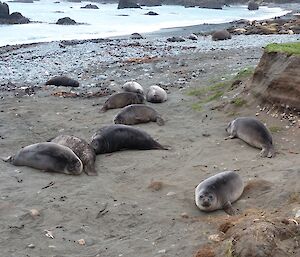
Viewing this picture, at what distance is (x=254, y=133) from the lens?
7734 millimetres

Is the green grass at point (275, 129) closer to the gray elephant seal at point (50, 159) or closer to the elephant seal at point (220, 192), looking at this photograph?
the elephant seal at point (220, 192)

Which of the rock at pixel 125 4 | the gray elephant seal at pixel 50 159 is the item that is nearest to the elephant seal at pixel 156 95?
the gray elephant seal at pixel 50 159

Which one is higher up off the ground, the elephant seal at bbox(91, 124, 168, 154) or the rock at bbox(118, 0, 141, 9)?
the elephant seal at bbox(91, 124, 168, 154)

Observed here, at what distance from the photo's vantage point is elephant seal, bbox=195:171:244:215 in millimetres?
5504

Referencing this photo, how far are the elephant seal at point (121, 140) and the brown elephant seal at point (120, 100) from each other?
271 centimetres

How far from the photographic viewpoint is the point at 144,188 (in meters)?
6.28

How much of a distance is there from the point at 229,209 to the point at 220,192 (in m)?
0.22

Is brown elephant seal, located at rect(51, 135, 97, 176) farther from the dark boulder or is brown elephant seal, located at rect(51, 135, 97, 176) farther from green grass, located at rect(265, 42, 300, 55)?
the dark boulder

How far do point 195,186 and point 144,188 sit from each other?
2.02 ft

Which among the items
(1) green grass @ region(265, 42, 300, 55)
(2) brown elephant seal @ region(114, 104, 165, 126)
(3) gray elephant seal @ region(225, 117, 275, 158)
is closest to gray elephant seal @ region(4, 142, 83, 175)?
(2) brown elephant seal @ region(114, 104, 165, 126)

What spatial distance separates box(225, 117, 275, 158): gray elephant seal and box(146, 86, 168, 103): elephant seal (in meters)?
2.98

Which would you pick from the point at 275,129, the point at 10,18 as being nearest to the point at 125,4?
the point at 10,18

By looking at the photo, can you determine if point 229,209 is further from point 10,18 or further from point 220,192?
point 10,18

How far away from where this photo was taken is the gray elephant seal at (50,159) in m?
6.79
